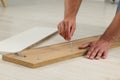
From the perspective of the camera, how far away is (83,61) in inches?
49.1

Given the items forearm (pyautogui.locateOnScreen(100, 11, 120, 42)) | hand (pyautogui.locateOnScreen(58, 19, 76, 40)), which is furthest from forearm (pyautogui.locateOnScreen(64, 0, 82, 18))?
forearm (pyautogui.locateOnScreen(100, 11, 120, 42))

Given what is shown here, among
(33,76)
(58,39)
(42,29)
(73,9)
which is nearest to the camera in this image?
(33,76)

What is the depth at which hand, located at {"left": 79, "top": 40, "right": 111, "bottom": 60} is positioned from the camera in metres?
1.28

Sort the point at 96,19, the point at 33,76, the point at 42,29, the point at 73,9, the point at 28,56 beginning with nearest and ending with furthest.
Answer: the point at 33,76
the point at 28,56
the point at 73,9
the point at 42,29
the point at 96,19

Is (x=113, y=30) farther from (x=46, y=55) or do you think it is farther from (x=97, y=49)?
(x=46, y=55)

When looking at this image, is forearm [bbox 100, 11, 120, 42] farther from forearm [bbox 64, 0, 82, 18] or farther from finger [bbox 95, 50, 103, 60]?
forearm [bbox 64, 0, 82, 18]

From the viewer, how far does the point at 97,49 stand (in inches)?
50.8

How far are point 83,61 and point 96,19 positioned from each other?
1.22 meters

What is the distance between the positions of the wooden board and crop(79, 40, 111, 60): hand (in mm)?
37

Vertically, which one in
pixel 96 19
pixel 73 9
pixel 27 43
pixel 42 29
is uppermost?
pixel 73 9

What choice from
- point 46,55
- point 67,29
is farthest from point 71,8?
point 46,55

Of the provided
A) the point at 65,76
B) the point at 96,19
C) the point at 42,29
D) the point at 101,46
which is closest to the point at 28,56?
the point at 65,76

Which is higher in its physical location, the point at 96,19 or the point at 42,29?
the point at 42,29

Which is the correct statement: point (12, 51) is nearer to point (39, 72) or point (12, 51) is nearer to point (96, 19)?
point (39, 72)
